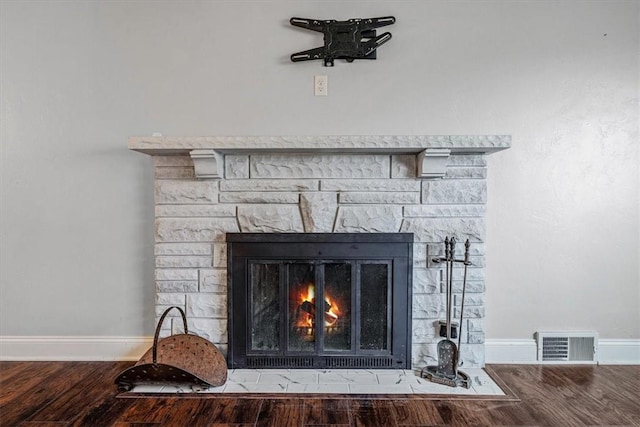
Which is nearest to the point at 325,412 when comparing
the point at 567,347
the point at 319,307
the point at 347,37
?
the point at 319,307

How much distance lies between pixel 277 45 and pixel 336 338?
159 cm

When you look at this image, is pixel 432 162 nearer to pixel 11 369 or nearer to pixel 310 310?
pixel 310 310

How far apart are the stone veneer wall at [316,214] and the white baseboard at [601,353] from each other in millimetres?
204

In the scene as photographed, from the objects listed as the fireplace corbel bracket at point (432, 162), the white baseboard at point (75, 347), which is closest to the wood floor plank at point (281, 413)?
the white baseboard at point (75, 347)

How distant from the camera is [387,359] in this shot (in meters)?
1.95

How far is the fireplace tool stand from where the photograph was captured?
1802mm

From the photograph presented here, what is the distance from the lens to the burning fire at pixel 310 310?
1979 millimetres

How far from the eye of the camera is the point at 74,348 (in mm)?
2098

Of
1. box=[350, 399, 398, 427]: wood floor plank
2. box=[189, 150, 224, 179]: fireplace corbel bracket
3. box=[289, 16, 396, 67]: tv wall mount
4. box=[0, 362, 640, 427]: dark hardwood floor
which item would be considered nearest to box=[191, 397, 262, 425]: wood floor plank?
box=[0, 362, 640, 427]: dark hardwood floor

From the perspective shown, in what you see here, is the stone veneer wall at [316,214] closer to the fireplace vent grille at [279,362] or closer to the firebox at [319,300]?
the firebox at [319,300]

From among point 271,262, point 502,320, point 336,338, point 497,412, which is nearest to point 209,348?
point 271,262

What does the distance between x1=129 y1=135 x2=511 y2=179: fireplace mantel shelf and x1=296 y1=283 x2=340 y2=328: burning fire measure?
731 mm

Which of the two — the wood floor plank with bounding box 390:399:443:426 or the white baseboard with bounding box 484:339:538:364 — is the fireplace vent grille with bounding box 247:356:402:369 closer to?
the wood floor plank with bounding box 390:399:443:426

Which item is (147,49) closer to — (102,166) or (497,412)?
(102,166)
